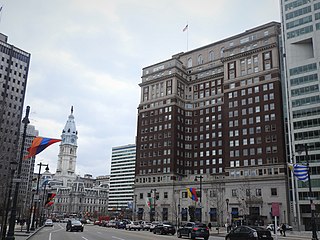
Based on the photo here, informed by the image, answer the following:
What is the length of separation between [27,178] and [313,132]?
147925mm

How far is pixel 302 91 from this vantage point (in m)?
82.4

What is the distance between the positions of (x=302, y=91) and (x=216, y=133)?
33499mm

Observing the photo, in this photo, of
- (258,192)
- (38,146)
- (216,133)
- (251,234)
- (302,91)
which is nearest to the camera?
(251,234)

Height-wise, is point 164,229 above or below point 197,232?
below

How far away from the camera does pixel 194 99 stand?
118m

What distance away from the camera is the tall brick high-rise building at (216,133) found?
8838 centimetres

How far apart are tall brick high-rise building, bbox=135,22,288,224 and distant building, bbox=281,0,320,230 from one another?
5.48 meters

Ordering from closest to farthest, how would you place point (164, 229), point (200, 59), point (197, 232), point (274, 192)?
point (197, 232) → point (164, 229) → point (274, 192) → point (200, 59)

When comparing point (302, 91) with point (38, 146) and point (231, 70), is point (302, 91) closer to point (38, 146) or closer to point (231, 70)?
point (231, 70)

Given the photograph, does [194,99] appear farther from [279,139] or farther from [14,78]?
[14,78]

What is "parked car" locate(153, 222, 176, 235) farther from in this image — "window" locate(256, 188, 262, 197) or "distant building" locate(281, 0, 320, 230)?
"window" locate(256, 188, 262, 197)

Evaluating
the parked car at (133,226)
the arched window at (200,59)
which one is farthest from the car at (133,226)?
the arched window at (200,59)

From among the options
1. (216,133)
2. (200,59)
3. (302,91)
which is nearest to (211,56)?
(200,59)

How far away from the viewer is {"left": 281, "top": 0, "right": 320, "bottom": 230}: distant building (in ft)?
251
